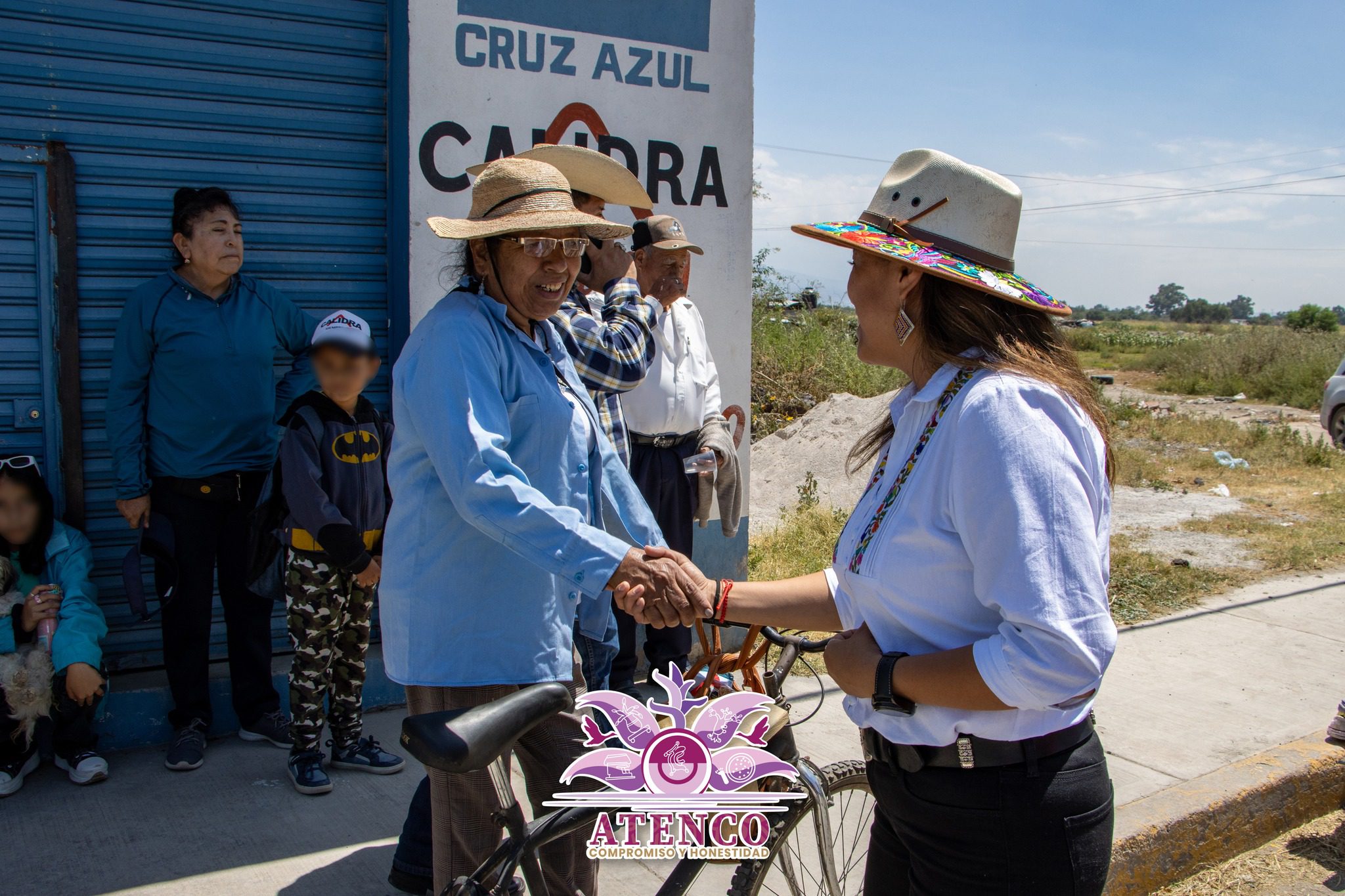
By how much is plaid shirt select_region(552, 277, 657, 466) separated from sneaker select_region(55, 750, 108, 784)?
2198mm

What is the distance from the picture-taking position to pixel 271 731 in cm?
411

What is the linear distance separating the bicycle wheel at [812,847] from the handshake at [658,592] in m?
0.50

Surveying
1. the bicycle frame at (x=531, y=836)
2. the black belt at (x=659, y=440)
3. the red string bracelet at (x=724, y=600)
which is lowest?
the bicycle frame at (x=531, y=836)

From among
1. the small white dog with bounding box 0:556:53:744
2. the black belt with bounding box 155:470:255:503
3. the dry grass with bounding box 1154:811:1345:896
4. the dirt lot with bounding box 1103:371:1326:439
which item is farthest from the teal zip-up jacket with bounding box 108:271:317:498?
the dirt lot with bounding box 1103:371:1326:439

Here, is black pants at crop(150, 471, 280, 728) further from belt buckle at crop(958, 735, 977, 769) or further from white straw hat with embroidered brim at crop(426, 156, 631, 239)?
belt buckle at crop(958, 735, 977, 769)

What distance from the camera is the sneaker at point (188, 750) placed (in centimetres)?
388

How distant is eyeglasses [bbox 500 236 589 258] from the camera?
244 centimetres

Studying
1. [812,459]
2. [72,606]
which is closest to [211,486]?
[72,606]

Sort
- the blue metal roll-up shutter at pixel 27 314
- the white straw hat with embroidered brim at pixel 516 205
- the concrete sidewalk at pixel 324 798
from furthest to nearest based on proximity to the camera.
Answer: the blue metal roll-up shutter at pixel 27 314, the concrete sidewalk at pixel 324 798, the white straw hat with embroidered brim at pixel 516 205

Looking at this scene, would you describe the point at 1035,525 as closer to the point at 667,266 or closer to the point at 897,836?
the point at 897,836

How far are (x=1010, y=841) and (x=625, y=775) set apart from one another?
0.76 metres

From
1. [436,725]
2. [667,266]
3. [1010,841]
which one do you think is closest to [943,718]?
[1010,841]

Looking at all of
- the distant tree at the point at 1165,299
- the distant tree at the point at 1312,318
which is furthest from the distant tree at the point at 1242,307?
the distant tree at the point at 1312,318

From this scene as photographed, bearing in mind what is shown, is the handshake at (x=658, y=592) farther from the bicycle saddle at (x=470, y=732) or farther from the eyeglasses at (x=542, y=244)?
the eyeglasses at (x=542, y=244)
